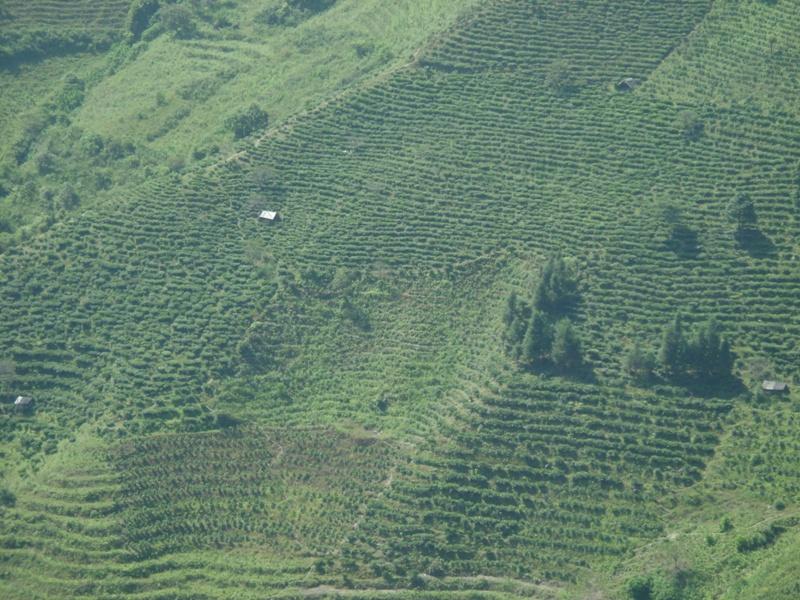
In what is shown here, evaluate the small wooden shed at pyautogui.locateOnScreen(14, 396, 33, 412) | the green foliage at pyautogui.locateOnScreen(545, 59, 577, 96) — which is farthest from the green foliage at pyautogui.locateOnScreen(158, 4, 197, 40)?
the small wooden shed at pyautogui.locateOnScreen(14, 396, 33, 412)

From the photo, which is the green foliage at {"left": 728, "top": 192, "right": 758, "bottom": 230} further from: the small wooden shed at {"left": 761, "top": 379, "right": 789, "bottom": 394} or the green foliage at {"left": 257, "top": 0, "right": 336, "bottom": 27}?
the green foliage at {"left": 257, "top": 0, "right": 336, "bottom": 27}

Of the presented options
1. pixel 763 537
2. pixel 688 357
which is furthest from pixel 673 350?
pixel 763 537

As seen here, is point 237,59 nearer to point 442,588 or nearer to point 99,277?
point 99,277

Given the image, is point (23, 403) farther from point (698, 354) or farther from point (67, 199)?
point (698, 354)

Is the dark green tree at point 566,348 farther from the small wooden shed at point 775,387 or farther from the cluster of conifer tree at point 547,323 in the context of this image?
the small wooden shed at point 775,387

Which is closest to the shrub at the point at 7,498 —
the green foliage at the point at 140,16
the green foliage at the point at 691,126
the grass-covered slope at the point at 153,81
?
the grass-covered slope at the point at 153,81

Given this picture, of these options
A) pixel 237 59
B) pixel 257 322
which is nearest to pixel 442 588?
pixel 257 322

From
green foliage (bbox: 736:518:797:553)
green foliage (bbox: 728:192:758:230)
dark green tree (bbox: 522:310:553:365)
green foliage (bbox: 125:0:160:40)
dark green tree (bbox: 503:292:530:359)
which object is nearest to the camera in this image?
green foliage (bbox: 736:518:797:553)
